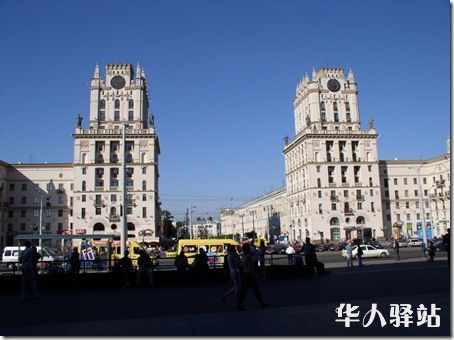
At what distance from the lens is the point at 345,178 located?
305 ft

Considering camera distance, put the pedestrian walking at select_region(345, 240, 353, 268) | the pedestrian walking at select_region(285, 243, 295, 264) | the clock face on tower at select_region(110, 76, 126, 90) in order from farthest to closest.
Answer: the clock face on tower at select_region(110, 76, 126, 90)
the pedestrian walking at select_region(345, 240, 353, 268)
the pedestrian walking at select_region(285, 243, 295, 264)

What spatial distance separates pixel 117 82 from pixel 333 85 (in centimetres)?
4846

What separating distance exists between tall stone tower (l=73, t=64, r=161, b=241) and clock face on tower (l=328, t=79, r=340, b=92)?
41385 mm

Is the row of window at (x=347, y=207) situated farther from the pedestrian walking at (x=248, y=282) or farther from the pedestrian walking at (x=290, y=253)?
the pedestrian walking at (x=248, y=282)

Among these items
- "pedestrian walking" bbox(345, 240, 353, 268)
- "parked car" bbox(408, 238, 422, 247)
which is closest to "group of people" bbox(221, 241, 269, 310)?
"pedestrian walking" bbox(345, 240, 353, 268)

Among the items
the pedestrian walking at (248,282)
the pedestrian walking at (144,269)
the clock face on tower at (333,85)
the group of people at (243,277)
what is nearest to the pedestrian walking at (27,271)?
the pedestrian walking at (144,269)

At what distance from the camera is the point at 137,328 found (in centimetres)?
945

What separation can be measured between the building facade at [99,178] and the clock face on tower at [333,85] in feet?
136

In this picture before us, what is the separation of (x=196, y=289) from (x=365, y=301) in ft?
24.2

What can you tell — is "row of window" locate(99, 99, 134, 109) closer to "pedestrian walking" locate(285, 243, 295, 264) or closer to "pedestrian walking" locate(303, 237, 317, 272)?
"pedestrian walking" locate(285, 243, 295, 264)

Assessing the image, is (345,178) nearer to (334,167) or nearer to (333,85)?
(334,167)

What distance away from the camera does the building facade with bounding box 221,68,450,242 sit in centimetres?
8950

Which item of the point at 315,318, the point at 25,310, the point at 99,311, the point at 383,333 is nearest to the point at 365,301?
the point at 315,318

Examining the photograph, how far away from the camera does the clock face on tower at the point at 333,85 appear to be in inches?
3836
